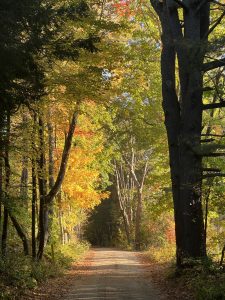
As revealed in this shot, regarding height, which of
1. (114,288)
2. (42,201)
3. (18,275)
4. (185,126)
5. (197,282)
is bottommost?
(114,288)

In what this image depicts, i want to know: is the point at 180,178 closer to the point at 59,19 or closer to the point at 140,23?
the point at 59,19

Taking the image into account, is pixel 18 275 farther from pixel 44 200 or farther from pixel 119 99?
pixel 119 99

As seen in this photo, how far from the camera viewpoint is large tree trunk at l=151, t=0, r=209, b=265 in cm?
1205

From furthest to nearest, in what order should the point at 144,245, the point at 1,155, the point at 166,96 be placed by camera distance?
the point at 144,245, the point at 166,96, the point at 1,155

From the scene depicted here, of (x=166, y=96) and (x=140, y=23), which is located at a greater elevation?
(x=140, y=23)

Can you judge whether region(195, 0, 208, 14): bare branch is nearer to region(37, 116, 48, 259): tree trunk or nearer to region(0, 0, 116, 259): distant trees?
region(0, 0, 116, 259): distant trees

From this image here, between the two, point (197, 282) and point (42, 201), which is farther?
point (42, 201)

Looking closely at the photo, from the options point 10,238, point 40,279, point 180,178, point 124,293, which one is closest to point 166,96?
point 180,178

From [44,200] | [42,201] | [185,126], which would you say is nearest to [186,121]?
[185,126]

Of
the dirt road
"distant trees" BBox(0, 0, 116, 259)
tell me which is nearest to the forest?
"distant trees" BBox(0, 0, 116, 259)

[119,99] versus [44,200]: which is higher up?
[119,99]

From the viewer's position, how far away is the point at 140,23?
65.0 feet

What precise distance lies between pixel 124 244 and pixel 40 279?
2800 centimetres

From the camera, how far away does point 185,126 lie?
12633 mm
